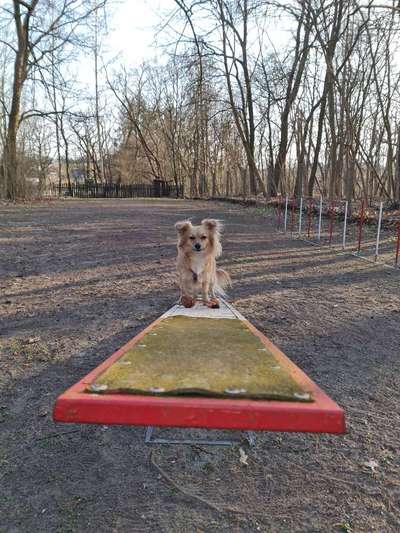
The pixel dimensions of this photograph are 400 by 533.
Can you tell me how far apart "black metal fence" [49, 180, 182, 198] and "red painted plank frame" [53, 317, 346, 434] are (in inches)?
1672

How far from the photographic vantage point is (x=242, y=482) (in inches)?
82.2

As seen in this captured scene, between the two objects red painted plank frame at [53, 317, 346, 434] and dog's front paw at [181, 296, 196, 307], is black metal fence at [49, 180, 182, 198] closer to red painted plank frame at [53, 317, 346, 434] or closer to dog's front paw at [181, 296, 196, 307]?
dog's front paw at [181, 296, 196, 307]

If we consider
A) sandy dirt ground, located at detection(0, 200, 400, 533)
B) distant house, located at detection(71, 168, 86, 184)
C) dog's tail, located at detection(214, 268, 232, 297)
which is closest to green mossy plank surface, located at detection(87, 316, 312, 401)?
sandy dirt ground, located at detection(0, 200, 400, 533)

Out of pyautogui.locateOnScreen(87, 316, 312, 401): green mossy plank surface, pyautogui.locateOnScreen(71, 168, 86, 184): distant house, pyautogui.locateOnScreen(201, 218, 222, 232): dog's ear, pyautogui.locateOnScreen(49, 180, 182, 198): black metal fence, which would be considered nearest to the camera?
pyautogui.locateOnScreen(87, 316, 312, 401): green mossy plank surface

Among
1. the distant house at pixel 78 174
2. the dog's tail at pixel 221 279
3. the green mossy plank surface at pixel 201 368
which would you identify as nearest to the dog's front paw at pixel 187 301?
the dog's tail at pixel 221 279

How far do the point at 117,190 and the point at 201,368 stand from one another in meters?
45.6

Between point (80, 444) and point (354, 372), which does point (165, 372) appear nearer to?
point (80, 444)

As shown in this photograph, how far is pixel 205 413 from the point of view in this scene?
5.22 feet

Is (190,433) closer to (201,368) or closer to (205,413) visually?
(201,368)

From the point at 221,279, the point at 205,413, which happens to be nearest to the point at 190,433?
the point at 205,413

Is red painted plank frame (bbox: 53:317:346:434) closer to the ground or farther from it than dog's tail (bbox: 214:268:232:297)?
farther from it

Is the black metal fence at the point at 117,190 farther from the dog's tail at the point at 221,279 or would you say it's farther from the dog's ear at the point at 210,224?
the dog's ear at the point at 210,224

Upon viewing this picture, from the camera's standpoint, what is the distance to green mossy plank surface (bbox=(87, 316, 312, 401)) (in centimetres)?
176

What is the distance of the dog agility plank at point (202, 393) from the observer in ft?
5.20
